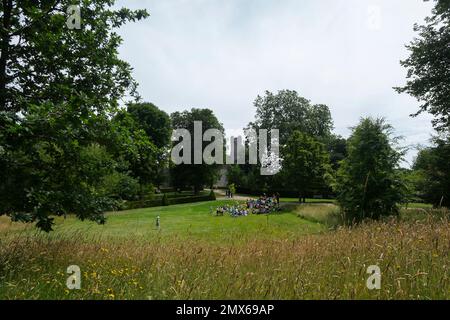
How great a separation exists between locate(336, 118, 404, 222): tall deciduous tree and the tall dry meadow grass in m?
12.0

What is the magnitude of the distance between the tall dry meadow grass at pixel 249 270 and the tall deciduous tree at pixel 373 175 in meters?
12.0

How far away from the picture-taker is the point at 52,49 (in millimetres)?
6457

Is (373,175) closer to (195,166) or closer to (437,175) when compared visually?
(437,175)

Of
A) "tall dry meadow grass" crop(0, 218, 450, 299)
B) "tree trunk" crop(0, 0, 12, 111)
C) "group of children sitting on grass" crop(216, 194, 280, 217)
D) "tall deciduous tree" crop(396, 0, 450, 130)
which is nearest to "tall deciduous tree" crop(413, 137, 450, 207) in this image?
"tall deciduous tree" crop(396, 0, 450, 130)

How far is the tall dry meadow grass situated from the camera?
150 inches

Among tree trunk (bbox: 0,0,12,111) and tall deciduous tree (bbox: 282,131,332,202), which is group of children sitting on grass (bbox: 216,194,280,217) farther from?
tree trunk (bbox: 0,0,12,111)

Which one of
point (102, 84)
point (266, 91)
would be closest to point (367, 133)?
point (102, 84)

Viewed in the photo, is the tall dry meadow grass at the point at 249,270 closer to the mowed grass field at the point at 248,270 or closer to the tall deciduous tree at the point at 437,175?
the mowed grass field at the point at 248,270

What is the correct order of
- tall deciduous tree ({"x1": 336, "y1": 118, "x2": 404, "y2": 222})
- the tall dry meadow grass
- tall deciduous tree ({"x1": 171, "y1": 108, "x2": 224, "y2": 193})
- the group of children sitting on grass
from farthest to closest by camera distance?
tall deciduous tree ({"x1": 171, "y1": 108, "x2": 224, "y2": 193}) → the group of children sitting on grass → tall deciduous tree ({"x1": 336, "y1": 118, "x2": 404, "y2": 222}) → the tall dry meadow grass

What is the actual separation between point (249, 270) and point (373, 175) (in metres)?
15.4

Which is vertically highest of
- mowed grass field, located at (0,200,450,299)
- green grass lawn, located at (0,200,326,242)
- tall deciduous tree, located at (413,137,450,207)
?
tall deciduous tree, located at (413,137,450,207)

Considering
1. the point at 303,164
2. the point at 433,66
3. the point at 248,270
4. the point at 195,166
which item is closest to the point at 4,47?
the point at 248,270

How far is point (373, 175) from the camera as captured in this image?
18047 millimetres

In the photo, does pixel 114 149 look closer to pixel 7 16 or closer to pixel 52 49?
pixel 52 49
